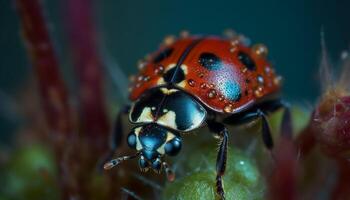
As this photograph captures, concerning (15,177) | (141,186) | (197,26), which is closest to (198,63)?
(141,186)

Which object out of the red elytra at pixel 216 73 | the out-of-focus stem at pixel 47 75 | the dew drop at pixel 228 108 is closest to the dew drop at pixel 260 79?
the red elytra at pixel 216 73

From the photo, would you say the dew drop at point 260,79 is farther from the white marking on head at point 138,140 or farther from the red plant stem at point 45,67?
the red plant stem at point 45,67

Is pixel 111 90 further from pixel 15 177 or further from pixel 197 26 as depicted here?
pixel 197 26

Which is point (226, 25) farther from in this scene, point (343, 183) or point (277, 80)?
point (343, 183)

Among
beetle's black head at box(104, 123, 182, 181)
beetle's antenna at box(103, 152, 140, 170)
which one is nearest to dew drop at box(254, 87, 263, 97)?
beetle's black head at box(104, 123, 182, 181)

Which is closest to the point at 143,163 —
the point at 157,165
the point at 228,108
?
the point at 157,165

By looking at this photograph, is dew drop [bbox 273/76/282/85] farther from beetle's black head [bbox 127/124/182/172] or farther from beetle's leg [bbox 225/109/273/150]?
beetle's black head [bbox 127/124/182/172]
